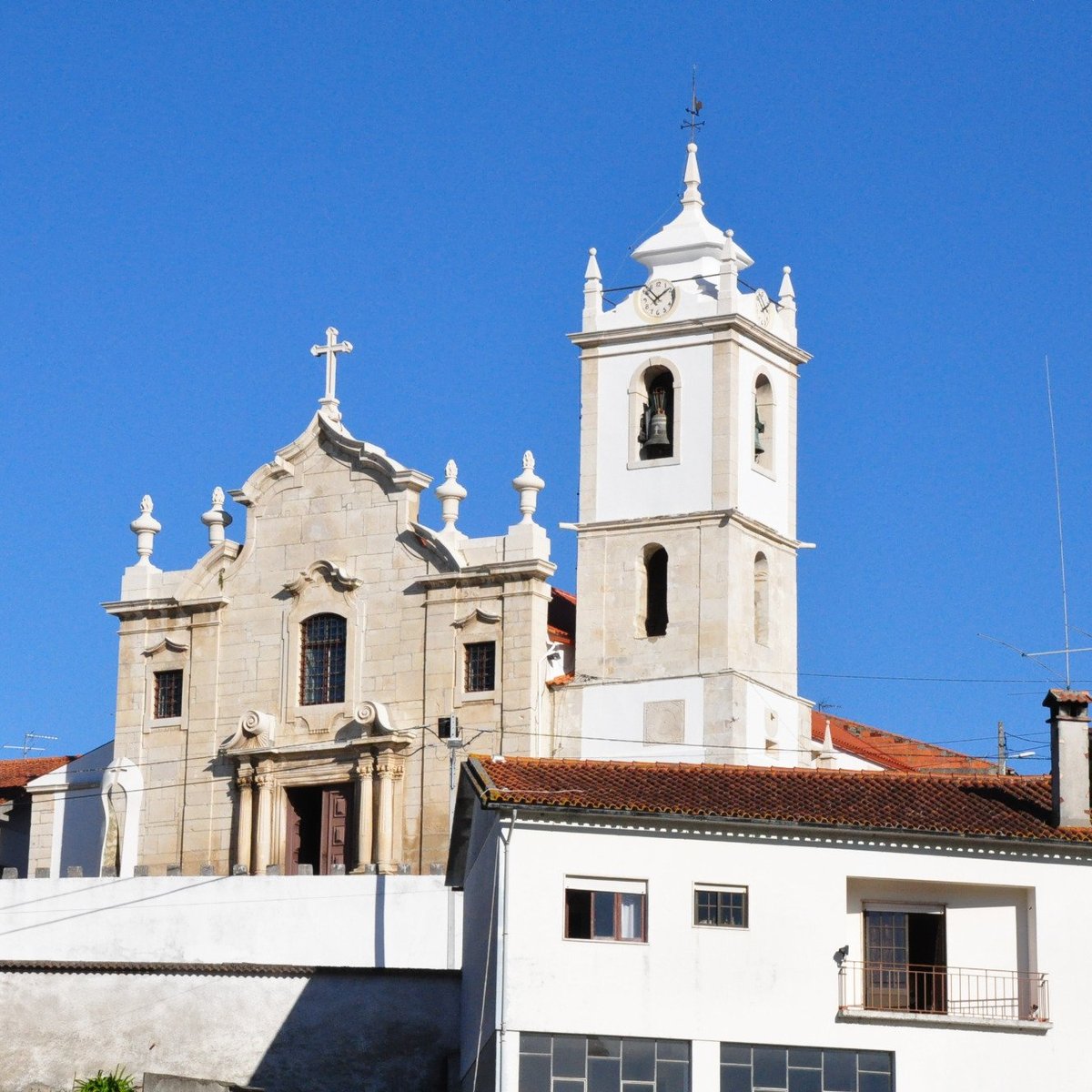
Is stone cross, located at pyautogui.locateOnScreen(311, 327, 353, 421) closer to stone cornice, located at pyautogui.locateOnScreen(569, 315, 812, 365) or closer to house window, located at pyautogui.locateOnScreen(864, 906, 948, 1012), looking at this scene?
stone cornice, located at pyautogui.locateOnScreen(569, 315, 812, 365)

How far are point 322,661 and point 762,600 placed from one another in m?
8.29

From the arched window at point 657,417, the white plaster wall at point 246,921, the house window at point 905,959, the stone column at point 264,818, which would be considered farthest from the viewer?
the arched window at point 657,417

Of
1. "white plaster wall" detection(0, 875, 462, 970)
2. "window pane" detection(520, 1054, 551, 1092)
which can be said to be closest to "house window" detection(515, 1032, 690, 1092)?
"window pane" detection(520, 1054, 551, 1092)

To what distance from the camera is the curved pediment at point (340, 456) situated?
60.1 m

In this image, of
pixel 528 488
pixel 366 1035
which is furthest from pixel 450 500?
pixel 366 1035

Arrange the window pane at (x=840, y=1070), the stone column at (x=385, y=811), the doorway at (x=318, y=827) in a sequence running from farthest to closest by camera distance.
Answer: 1. the doorway at (x=318, y=827)
2. the stone column at (x=385, y=811)
3. the window pane at (x=840, y=1070)

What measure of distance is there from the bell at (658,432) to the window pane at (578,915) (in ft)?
69.4

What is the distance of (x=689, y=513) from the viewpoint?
59406 mm

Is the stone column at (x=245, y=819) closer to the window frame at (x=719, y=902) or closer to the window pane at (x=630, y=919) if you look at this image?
the window pane at (x=630, y=919)

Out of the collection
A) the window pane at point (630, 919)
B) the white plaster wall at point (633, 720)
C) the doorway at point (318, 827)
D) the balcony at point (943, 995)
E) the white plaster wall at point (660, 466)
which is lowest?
the balcony at point (943, 995)

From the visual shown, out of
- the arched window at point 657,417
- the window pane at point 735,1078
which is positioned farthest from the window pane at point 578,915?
the arched window at point 657,417

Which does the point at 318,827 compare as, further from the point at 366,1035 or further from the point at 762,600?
the point at 366,1035

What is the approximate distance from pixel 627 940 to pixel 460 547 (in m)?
20.0

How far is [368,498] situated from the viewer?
60656 millimetres
